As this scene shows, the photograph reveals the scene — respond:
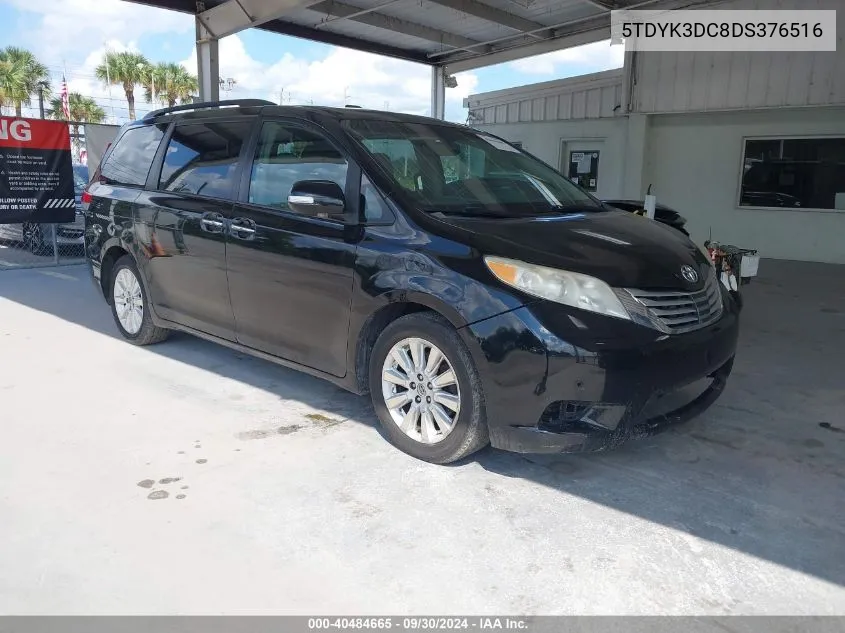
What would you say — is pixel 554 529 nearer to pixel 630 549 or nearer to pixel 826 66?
pixel 630 549

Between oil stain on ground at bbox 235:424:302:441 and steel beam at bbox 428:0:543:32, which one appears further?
steel beam at bbox 428:0:543:32

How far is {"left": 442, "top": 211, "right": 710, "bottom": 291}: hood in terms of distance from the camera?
2977mm

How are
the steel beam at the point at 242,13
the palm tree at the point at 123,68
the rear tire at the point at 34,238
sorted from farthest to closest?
1. the palm tree at the point at 123,68
2. the rear tire at the point at 34,238
3. the steel beam at the point at 242,13

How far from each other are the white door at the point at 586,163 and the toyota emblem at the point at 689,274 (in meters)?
10.6

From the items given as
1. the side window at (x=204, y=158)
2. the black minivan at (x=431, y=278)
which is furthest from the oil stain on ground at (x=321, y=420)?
the side window at (x=204, y=158)

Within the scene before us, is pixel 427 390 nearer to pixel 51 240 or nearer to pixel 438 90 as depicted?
pixel 51 240

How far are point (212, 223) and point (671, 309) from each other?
2.75 metres

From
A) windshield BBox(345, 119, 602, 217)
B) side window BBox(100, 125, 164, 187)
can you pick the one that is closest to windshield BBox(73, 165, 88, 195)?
side window BBox(100, 125, 164, 187)

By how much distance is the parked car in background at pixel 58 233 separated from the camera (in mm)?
9906

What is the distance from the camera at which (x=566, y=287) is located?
2.89m

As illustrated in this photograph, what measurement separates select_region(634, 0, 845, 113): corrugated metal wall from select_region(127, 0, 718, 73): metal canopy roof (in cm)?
100

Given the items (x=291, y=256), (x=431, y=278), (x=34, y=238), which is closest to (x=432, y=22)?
(x=34, y=238)

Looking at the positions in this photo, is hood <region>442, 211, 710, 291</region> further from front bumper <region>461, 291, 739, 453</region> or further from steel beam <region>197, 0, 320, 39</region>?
steel beam <region>197, 0, 320, 39</region>

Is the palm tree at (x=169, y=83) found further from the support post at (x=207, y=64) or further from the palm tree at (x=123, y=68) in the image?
the support post at (x=207, y=64)
